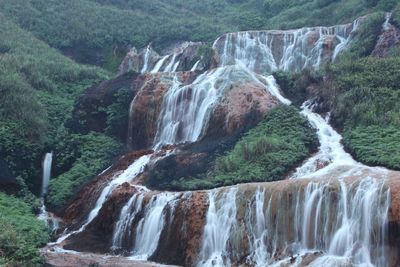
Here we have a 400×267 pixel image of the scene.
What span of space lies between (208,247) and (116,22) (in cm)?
3657

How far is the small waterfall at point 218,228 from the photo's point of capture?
18156 millimetres

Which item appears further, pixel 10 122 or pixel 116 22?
pixel 116 22

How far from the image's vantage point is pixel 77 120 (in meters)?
31.2

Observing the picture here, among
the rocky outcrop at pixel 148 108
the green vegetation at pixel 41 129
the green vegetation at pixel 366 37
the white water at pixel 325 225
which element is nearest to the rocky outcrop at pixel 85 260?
the white water at pixel 325 225

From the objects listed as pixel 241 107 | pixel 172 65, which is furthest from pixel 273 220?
pixel 172 65

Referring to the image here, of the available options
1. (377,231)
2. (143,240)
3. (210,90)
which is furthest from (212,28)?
(377,231)

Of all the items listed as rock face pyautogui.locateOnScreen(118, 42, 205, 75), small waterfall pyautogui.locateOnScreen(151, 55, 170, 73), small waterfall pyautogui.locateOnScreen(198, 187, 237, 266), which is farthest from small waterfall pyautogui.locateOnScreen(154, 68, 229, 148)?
small waterfall pyautogui.locateOnScreen(151, 55, 170, 73)

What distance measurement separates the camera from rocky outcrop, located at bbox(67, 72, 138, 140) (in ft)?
101

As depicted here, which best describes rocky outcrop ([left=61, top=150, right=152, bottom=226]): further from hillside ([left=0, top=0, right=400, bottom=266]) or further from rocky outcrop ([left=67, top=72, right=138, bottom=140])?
rocky outcrop ([left=67, top=72, right=138, bottom=140])

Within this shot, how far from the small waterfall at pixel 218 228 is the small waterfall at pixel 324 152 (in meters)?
2.96

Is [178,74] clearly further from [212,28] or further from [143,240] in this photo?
[212,28]

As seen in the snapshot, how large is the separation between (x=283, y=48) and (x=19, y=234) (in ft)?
80.9

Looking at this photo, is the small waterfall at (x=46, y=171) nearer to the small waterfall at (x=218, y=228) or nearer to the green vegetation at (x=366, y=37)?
the small waterfall at (x=218, y=228)

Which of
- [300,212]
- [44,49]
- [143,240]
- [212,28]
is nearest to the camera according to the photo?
[300,212]
